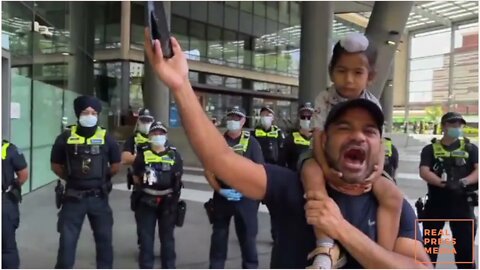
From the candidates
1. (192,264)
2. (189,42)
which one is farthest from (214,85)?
(192,264)

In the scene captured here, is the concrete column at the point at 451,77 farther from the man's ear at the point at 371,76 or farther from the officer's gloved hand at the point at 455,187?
the man's ear at the point at 371,76

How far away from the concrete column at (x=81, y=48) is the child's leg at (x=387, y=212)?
15473 mm

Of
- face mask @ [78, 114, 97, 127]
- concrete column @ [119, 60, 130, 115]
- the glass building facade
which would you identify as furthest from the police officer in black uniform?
concrete column @ [119, 60, 130, 115]

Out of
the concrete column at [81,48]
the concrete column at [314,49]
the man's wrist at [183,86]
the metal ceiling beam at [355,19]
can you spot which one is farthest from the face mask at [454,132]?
the metal ceiling beam at [355,19]

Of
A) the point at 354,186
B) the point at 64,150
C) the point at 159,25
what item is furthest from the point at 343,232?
the point at 64,150

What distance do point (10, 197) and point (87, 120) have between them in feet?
3.35

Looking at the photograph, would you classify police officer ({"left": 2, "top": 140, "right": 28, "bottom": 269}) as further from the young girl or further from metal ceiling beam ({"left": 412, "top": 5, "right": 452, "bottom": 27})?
metal ceiling beam ({"left": 412, "top": 5, "right": 452, "bottom": 27})

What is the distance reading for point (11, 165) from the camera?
4.50 metres

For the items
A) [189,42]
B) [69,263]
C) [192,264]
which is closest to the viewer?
→ [69,263]

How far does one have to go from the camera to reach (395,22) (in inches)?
462

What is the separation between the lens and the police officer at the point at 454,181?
184 inches

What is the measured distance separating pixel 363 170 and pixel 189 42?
25220 mm

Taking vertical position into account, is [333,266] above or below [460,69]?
below

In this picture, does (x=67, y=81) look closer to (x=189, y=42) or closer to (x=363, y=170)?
(x=189, y=42)
